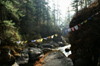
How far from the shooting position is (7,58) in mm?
10586

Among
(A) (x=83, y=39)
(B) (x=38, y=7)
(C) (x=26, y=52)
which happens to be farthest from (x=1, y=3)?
(B) (x=38, y=7)

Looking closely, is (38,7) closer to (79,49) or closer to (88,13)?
(88,13)

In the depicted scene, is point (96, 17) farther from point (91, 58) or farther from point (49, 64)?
point (49, 64)

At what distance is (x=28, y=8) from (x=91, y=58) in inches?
1061

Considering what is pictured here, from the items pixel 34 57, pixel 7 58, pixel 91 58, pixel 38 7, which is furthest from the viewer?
pixel 38 7

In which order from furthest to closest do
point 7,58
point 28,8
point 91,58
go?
point 28,8
point 91,58
point 7,58

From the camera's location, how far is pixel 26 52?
18125mm

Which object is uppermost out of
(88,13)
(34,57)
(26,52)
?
(88,13)

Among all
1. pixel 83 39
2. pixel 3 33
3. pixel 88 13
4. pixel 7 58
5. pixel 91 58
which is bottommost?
pixel 91 58

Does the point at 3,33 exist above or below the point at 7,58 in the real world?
above

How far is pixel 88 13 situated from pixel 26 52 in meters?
16.8

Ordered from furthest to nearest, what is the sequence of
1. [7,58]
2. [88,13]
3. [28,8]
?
[28,8] < [88,13] < [7,58]

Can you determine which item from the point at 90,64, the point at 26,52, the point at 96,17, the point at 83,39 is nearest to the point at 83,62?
the point at 90,64

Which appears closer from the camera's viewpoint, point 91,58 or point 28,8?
point 91,58
